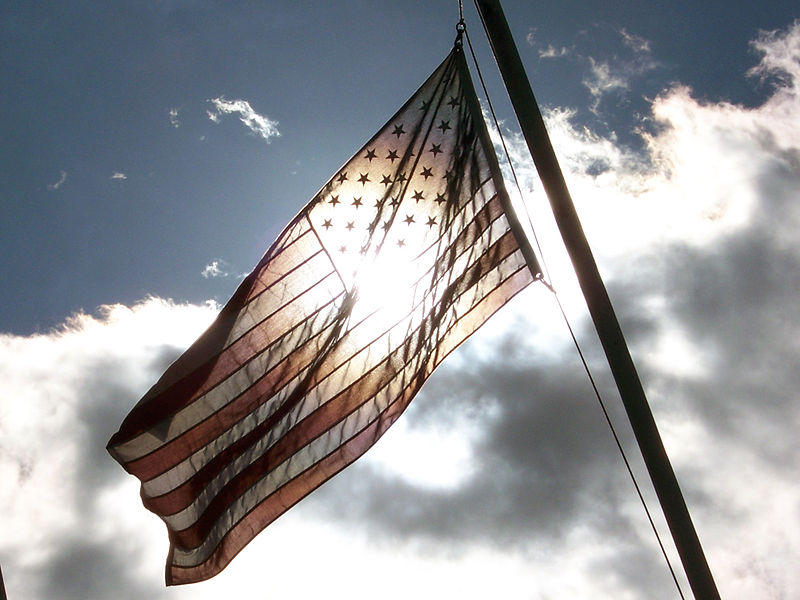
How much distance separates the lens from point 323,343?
36.6ft

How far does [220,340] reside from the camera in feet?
35.9

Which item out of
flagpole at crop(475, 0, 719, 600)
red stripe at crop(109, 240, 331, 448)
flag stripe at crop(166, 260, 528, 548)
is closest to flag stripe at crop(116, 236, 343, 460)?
red stripe at crop(109, 240, 331, 448)

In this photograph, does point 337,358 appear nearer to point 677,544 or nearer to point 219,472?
point 219,472

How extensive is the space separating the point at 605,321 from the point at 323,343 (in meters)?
4.50

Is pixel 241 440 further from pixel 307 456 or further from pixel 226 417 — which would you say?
pixel 307 456

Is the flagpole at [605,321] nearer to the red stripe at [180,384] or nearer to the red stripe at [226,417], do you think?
the red stripe at [226,417]

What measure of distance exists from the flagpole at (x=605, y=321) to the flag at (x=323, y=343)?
296 centimetres

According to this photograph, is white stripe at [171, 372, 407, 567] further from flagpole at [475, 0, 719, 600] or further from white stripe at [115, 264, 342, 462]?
flagpole at [475, 0, 719, 600]

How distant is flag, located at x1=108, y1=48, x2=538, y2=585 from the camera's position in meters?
11.0

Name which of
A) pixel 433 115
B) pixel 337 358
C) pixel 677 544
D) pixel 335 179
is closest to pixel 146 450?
pixel 337 358

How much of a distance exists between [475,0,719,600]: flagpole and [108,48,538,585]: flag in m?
2.96

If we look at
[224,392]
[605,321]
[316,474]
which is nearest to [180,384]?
[224,392]

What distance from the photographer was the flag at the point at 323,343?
10984 mm

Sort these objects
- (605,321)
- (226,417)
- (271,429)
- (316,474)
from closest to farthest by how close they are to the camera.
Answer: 1. (605,321)
2. (226,417)
3. (271,429)
4. (316,474)
